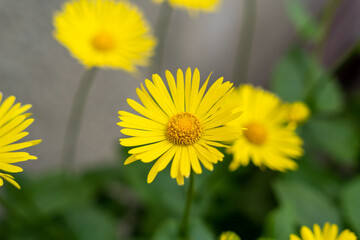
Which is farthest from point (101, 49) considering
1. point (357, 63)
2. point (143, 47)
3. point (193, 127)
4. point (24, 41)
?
point (357, 63)

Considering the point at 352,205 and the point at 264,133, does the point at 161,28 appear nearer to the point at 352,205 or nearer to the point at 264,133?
the point at 264,133

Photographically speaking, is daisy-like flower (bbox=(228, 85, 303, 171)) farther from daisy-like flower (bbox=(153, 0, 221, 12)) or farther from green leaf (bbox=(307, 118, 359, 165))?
green leaf (bbox=(307, 118, 359, 165))

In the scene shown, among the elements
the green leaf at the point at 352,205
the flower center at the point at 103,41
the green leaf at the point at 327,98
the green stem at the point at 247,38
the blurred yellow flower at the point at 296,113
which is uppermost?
Result: the green stem at the point at 247,38

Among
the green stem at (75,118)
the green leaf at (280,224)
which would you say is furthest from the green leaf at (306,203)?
the green stem at (75,118)

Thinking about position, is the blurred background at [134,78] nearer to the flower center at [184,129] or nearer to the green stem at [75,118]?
the green stem at [75,118]

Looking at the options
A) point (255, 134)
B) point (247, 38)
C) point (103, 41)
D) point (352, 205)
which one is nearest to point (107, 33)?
point (103, 41)

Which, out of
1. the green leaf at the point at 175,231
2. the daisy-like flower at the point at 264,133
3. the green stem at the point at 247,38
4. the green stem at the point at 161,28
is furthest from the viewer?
the green stem at the point at 247,38

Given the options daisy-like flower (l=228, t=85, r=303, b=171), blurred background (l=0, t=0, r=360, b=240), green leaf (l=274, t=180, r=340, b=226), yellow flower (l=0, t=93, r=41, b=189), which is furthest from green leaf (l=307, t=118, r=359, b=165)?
yellow flower (l=0, t=93, r=41, b=189)

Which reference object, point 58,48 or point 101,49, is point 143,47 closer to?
point 101,49
